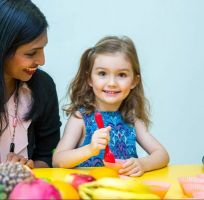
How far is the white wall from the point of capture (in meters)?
2.14

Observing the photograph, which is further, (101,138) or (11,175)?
(101,138)

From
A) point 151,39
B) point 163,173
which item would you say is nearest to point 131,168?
point 163,173

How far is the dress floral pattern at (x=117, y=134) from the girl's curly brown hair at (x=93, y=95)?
21 millimetres

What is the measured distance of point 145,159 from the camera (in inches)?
46.7

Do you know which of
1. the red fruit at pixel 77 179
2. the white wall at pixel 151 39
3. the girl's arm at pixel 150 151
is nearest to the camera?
the red fruit at pixel 77 179

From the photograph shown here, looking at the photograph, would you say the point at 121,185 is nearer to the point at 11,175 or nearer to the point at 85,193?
the point at 85,193

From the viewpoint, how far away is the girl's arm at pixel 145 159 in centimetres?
110

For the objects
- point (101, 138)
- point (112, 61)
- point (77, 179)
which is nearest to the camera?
point (77, 179)

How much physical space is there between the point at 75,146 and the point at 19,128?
0.18 meters

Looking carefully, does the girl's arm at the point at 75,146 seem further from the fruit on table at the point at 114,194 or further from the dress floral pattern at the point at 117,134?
the fruit on table at the point at 114,194

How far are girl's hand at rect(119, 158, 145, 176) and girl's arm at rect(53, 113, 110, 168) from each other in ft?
0.23

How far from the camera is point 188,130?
2.23 m

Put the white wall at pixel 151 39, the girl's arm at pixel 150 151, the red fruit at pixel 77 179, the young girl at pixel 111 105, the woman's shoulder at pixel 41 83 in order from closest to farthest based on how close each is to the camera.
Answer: the red fruit at pixel 77 179, the girl's arm at pixel 150 151, the young girl at pixel 111 105, the woman's shoulder at pixel 41 83, the white wall at pixel 151 39

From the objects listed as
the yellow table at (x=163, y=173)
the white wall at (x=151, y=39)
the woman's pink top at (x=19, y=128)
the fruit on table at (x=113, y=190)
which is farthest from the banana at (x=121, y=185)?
the white wall at (x=151, y=39)
